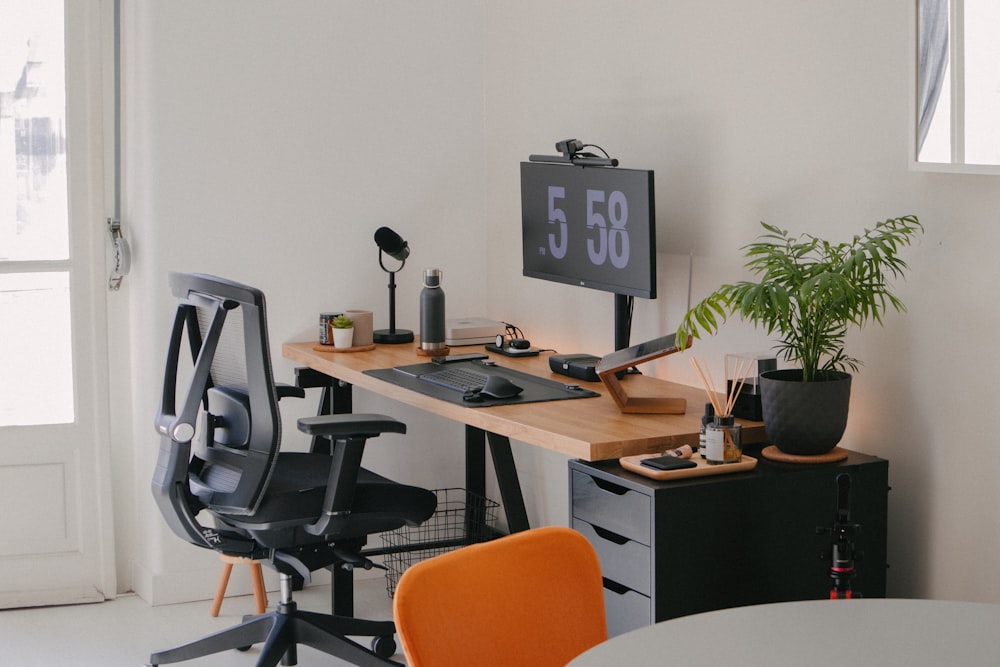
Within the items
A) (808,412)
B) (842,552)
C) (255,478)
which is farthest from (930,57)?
(255,478)

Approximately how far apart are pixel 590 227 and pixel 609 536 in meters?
1.13

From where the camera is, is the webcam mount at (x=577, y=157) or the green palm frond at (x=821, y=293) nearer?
the green palm frond at (x=821, y=293)

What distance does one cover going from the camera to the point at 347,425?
296 centimetres

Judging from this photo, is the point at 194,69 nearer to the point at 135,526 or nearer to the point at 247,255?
the point at 247,255

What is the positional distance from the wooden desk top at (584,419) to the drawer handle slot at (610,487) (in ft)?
0.18

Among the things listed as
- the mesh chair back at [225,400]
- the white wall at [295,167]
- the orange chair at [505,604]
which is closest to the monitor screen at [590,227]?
the white wall at [295,167]

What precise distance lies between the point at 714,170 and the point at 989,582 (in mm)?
1288

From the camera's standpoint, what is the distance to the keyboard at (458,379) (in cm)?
326

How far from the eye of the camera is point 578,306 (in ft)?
13.1

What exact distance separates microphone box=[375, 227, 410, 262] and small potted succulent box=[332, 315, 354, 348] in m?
0.31

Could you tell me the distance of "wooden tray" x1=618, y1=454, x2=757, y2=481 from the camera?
2.51 m

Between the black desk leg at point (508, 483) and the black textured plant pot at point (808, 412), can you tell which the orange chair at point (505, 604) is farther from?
the black desk leg at point (508, 483)

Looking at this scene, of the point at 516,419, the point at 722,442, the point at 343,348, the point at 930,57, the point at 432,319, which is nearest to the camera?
the point at 930,57

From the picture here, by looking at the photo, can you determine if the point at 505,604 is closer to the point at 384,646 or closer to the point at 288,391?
the point at 384,646
